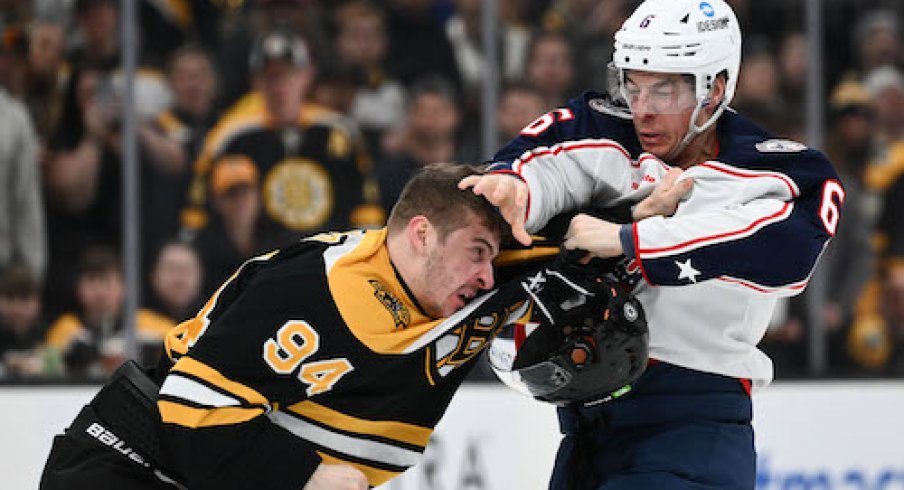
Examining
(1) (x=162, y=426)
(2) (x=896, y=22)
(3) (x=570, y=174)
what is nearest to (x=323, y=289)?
(1) (x=162, y=426)

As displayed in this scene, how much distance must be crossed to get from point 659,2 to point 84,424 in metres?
1.34

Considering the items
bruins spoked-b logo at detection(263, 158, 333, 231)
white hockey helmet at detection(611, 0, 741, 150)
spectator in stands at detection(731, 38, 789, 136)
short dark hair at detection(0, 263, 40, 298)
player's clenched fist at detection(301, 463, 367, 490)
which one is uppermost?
white hockey helmet at detection(611, 0, 741, 150)

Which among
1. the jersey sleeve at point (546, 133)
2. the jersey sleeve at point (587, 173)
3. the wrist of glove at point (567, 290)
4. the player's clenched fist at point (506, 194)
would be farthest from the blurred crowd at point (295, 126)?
the player's clenched fist at point (506, 194)

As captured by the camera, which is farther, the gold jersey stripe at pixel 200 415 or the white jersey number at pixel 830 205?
the white jersey number at pixel 830 205

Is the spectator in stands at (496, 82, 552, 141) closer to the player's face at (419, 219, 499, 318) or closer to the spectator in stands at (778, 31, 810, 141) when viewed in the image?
the spectator in stands at (778, 31, 810, 141)

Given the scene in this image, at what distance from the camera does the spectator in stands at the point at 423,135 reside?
5512mm

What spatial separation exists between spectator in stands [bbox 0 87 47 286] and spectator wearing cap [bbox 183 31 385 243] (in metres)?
0.54

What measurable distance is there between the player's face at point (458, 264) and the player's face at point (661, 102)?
1.25ft

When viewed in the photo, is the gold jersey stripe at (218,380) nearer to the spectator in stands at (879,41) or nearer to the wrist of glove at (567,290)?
the wrist of glove at (567,290)

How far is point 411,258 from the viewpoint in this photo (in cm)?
259

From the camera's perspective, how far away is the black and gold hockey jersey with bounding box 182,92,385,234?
18.0ft

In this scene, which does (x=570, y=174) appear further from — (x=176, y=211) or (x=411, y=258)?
(x=176, y=211)

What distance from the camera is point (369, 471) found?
271 cm

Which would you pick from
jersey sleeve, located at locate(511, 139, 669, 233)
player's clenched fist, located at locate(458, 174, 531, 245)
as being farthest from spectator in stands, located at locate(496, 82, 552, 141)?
player's clenched fist, located at locate(458, 174, 531, 245)
